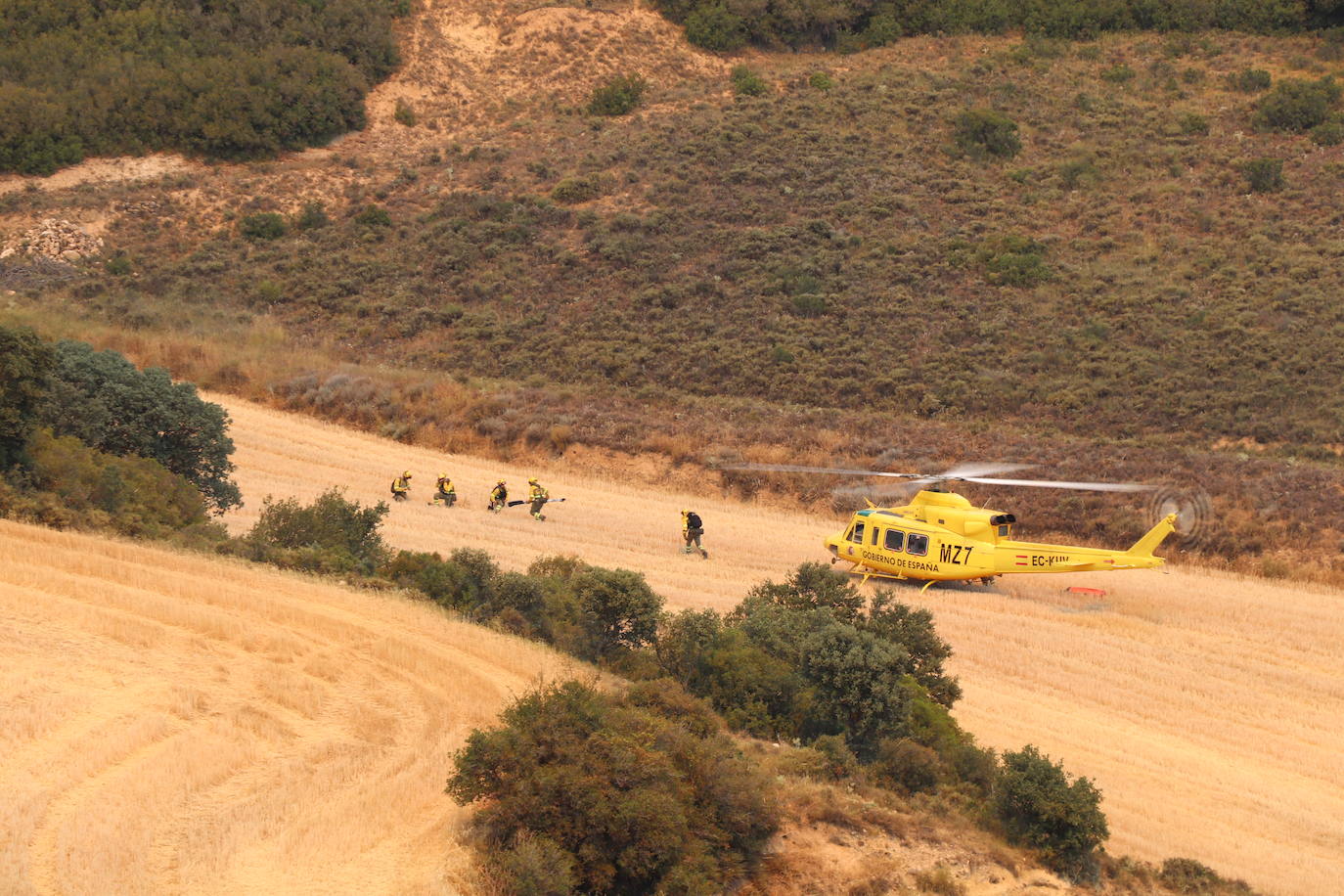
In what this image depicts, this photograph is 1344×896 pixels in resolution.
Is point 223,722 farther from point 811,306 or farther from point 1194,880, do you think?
point 811,306

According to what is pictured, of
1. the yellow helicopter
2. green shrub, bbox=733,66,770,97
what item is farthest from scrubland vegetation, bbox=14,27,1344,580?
the yellow helicopter

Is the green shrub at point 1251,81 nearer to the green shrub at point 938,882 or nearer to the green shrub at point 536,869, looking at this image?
the green shrub at point 938,882

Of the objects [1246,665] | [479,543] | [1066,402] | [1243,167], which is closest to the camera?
[1246,665]

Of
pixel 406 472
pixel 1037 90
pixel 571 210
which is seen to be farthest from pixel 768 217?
pixel 406 472

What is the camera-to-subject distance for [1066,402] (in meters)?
48.9

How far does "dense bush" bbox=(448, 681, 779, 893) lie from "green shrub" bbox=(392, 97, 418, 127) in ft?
214

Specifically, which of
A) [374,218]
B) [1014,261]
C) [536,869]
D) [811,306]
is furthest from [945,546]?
[374,218]

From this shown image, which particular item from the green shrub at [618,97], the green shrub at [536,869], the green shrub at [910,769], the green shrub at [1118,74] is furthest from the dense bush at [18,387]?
the green shrub at [1118,74]

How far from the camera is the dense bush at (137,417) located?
96.6 ft

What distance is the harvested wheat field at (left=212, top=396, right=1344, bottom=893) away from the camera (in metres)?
20.2

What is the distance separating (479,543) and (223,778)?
1850cm

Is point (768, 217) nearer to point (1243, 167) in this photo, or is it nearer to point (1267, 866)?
point (1243, 167)

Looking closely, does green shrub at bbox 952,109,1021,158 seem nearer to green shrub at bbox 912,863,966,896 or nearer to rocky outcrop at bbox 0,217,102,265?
rocky outcrop at bbox 0,217,102,265

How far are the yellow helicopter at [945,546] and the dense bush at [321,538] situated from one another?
24.5 ft
